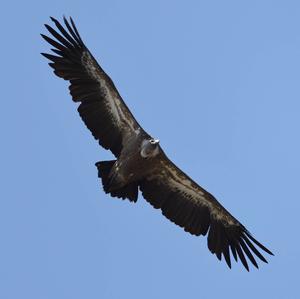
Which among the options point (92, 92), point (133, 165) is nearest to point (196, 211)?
point (133, 165)

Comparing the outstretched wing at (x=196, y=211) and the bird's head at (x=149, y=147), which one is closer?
the bird's head at (x=149, y=147)

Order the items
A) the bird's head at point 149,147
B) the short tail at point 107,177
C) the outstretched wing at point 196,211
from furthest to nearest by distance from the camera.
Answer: the outstretched wing at point 196,211
the short tail at point 107,177
the bird's head at point 149,147

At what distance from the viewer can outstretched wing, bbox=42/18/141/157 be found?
2167cm

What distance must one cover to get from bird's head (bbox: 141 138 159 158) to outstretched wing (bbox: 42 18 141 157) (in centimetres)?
59

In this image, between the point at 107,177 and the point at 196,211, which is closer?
the point at 107,177

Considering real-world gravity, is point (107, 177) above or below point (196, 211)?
below

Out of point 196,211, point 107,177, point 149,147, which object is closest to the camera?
point 149,147

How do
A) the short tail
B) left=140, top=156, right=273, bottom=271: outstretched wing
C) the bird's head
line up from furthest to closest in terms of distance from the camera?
left=140, top=156, right=273, bottom=271: outstretched wing < the short tail < the bird's head

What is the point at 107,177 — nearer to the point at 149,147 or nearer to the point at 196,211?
the point at 149,147

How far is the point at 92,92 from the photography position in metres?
21.8

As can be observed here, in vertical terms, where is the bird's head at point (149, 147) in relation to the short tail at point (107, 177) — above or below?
above

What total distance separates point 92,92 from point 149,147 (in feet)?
6.50

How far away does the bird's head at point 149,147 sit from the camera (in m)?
21.2

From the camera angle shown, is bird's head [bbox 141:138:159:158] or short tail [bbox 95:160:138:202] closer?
bird's head [bbox 141:138:159:158]
